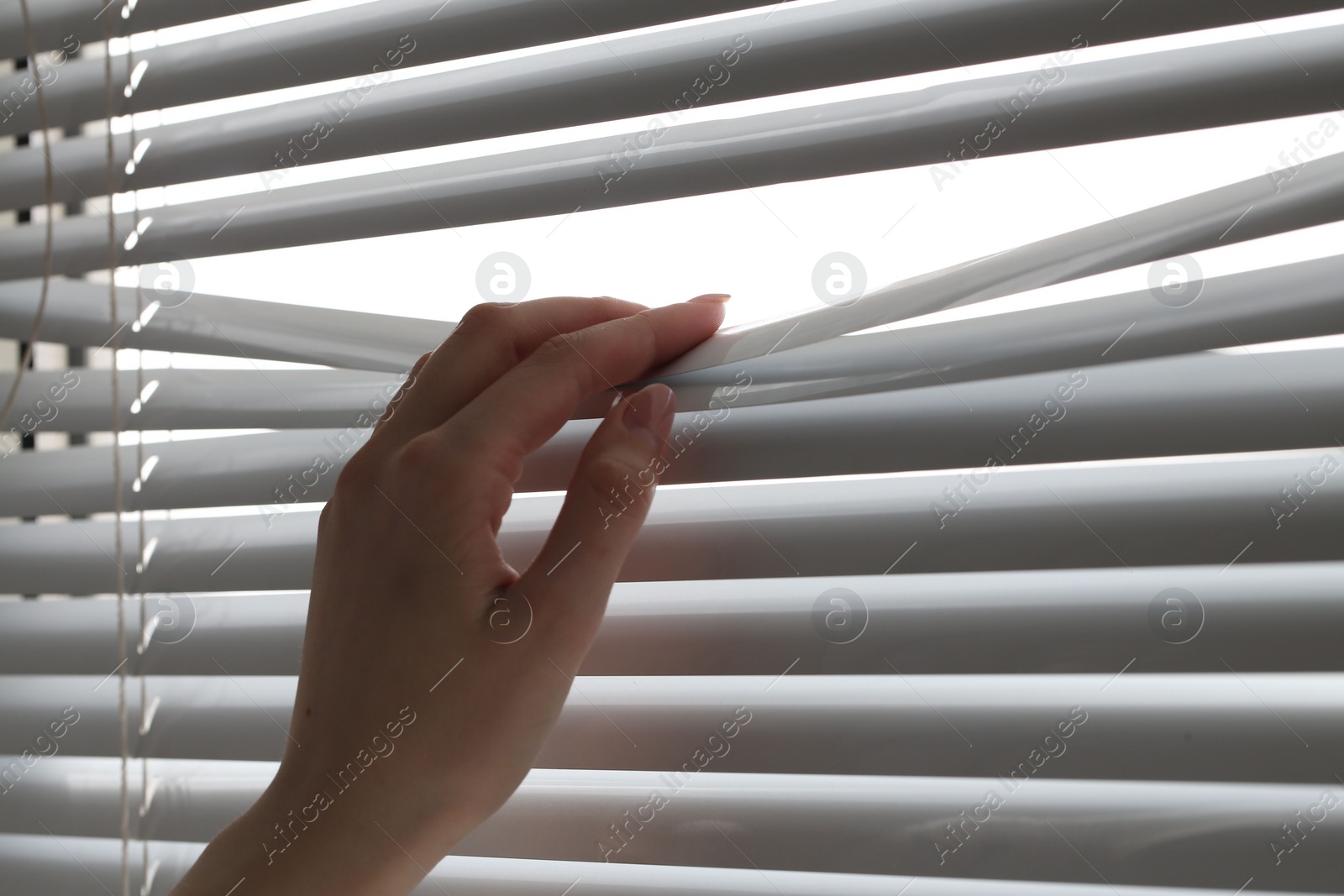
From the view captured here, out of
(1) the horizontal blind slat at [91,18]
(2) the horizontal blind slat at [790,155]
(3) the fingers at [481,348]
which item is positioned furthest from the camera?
(1) the horizontal blind slat at [91,18]

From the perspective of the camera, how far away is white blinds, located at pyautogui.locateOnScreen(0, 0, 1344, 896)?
1.73 feet

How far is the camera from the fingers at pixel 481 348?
624mm

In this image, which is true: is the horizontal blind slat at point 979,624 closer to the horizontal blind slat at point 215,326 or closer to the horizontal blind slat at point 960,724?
the horizontal blind slat at point 960,724

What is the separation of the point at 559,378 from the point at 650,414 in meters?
0.07

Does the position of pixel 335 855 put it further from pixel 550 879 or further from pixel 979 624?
pixel 979 624

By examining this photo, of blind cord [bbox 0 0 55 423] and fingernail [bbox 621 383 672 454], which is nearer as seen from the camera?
fingernail [bbox 621 383 672 454]

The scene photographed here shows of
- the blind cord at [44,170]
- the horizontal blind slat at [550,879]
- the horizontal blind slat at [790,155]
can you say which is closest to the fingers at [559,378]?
the horizontal blind slat at [790,155]

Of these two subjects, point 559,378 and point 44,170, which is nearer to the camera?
point 559,378

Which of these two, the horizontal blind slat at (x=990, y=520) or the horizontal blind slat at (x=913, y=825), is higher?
the horizontal blind slat at (x=990, y=520)

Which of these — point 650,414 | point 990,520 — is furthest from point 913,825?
point 650,414

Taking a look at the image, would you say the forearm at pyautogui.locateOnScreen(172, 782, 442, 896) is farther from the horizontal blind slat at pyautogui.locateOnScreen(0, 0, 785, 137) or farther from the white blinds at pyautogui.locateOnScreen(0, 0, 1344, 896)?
the horizontal blind slat at pyautogui.locateOnScreen(0, 0, 785, 137)

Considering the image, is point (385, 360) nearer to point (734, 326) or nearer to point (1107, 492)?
point (734, 326)

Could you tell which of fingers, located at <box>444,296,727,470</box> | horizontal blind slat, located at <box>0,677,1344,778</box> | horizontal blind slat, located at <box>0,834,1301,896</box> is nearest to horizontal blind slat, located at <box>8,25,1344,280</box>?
fingers, located at <box>444,296,727,470</box>

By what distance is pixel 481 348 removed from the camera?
2.05ft
